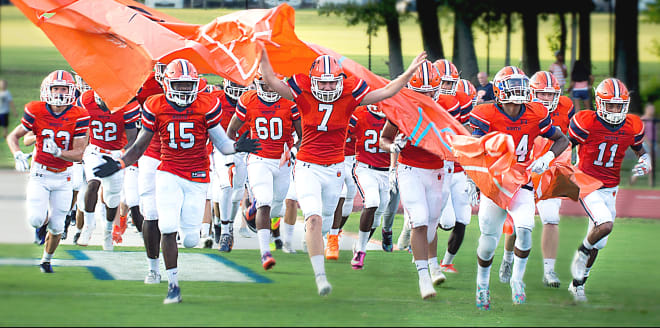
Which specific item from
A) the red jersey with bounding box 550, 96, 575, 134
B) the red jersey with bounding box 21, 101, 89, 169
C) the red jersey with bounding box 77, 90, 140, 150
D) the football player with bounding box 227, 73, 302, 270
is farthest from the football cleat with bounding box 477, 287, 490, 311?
the red jersey with bounding box 77, 90, 140, 150

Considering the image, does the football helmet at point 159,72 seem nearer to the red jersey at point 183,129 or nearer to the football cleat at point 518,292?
the red jersey at point 183,129

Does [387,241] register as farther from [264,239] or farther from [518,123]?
[518,123]

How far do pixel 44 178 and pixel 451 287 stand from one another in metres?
4.05

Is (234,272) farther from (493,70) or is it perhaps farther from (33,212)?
(493,70)

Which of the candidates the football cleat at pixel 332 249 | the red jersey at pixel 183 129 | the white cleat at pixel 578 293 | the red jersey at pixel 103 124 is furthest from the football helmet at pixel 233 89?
the white cleat at pixel 578 293

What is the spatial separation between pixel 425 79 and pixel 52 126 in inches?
143

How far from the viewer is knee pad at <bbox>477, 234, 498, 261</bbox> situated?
308 inches

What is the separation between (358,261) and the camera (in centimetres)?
973

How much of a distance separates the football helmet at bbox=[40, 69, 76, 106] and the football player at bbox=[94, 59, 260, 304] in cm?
152

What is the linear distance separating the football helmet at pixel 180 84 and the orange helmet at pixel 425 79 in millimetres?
2324

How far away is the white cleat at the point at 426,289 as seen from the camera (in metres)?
7.89

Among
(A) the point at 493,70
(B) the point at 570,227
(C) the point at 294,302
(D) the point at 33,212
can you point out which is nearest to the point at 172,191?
(C) the point at 294,302

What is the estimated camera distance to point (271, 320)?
6914 millimetres

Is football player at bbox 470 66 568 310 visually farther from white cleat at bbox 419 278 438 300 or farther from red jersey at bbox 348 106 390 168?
red jersey at bbox 348 106 390 168
